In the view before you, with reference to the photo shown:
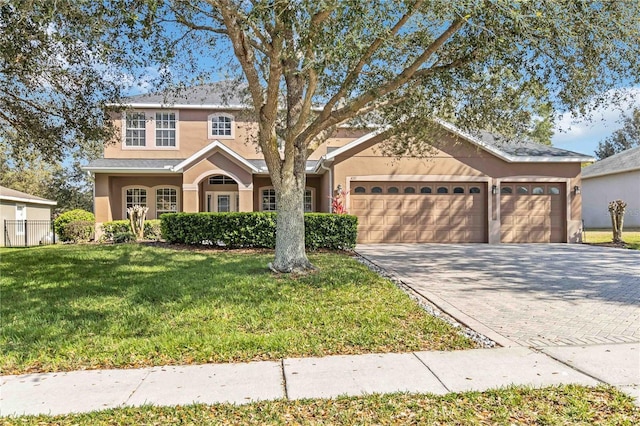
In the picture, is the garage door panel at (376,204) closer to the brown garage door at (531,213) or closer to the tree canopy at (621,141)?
the brown garage door at (531,213)

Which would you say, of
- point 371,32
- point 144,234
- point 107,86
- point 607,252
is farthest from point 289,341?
point 144,234

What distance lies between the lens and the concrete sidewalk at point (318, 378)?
11.2 ft

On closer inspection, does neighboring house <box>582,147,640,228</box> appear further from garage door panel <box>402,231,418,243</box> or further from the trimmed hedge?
the trimmed hedge

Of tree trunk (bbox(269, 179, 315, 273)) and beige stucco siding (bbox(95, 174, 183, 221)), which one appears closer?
tree trunk (bbox(269, 179, 315, 273))

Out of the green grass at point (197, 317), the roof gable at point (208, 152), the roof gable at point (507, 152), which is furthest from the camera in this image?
the roof gable at point (208, 152)

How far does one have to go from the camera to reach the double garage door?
15773 mm

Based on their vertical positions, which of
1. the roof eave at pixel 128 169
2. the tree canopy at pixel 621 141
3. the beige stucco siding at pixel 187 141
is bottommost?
the roof eave at pixel 128 169

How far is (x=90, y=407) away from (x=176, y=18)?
732 centimetres

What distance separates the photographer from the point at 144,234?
16.5 metres

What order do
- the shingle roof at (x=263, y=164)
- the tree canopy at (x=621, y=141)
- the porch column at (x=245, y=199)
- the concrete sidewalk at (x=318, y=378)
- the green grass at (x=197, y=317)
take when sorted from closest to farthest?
the concrete sidewalk at (x=318, y=378) → the green grass at (x=197, y=317) → the porch column at (x=245, y=199) → the shingle roof at (x=263, y=164) → the tree canopy at (x=621, y=141)

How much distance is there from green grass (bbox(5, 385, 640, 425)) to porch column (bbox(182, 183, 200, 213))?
1405 cm

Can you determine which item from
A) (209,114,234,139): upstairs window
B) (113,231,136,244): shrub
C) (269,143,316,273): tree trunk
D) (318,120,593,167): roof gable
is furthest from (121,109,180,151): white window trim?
(269,143,316,273): tree trunk

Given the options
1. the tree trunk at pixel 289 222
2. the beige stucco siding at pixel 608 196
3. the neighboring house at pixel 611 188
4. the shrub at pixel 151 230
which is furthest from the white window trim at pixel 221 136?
the beige stucco siding at pixel 608 196

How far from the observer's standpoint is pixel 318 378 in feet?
12.3
